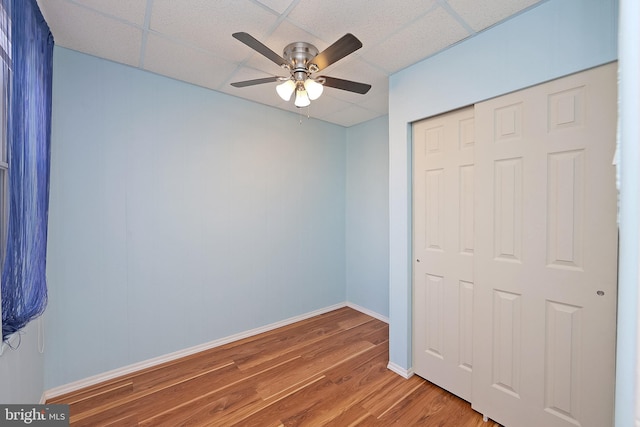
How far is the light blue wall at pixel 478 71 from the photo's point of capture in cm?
146

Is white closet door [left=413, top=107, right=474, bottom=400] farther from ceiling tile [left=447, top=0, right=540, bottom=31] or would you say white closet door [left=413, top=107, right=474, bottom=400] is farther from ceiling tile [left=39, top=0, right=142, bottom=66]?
ceiling tile [left=39, top=0, right=142, bottom=66]

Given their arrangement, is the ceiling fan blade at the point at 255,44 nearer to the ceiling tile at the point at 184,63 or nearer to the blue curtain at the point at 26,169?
the ceiling tile at the point at 184,63

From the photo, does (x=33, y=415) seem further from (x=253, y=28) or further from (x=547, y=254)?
(x=547, y=254)

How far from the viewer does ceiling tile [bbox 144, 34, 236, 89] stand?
206 centimetres

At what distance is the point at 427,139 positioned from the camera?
89.0 inches

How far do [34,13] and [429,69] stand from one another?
2.62 meters

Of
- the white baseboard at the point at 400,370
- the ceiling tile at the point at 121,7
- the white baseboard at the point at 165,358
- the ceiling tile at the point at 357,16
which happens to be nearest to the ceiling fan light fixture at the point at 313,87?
the ceiling tile at the point at 357,16

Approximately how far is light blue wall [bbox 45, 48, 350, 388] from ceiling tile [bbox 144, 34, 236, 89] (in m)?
0.14

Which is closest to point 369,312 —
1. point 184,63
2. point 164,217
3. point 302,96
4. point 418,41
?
point 164,217

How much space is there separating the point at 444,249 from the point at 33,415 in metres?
2.79

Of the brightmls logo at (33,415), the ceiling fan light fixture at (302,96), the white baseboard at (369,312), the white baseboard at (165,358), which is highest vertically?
the ceiling fan light fixture at (302,96)

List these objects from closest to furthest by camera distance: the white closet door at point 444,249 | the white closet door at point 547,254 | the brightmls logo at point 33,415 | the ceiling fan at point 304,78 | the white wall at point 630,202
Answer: the white wall at point 630,202 → the brightmls logo at point 33,415 → the white closet door at point 547,254 → the ceiling fan at point 304,78 → the white closet door at point 444,249

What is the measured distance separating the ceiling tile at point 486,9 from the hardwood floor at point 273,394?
271 cm

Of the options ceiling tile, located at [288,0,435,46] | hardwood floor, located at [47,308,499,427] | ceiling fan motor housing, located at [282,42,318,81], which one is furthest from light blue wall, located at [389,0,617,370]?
ceiling fan motor housing, located at [282,42,318,81]
